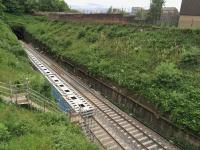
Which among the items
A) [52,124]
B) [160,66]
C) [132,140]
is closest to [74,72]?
[160,66]

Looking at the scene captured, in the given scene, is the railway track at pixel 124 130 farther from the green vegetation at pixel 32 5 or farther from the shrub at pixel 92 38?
the green vegetation at pixel 32 5

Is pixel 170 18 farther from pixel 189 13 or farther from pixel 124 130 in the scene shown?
pixel 124 130

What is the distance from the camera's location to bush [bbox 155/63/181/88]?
2125cm

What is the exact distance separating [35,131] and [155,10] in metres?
31.5

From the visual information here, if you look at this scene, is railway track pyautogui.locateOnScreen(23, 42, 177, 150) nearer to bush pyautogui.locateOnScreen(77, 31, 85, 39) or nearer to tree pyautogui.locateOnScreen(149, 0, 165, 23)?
bush pyautogui.locateOnScreen(77, 31, 85, 39)

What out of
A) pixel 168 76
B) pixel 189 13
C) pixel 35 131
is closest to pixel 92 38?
pixel 189 13

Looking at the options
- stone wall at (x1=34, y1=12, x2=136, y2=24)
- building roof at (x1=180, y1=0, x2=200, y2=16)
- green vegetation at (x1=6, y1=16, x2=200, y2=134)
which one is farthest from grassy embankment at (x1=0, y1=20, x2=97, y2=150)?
stone wall at (x1=34, y1=12, x2=136, y2=24)

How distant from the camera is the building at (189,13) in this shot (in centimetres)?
3141

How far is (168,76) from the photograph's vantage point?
2155 cm

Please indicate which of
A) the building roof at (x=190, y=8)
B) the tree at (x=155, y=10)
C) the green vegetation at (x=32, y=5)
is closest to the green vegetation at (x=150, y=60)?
the building roof at (x=190, y=8)

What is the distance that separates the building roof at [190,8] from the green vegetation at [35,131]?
76.9 ft

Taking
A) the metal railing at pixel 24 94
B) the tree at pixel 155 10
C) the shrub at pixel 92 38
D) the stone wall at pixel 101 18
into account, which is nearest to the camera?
the metal railing at pixel 24 94

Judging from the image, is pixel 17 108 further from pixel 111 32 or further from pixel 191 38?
pixel 111 32

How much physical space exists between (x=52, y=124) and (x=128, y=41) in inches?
714
